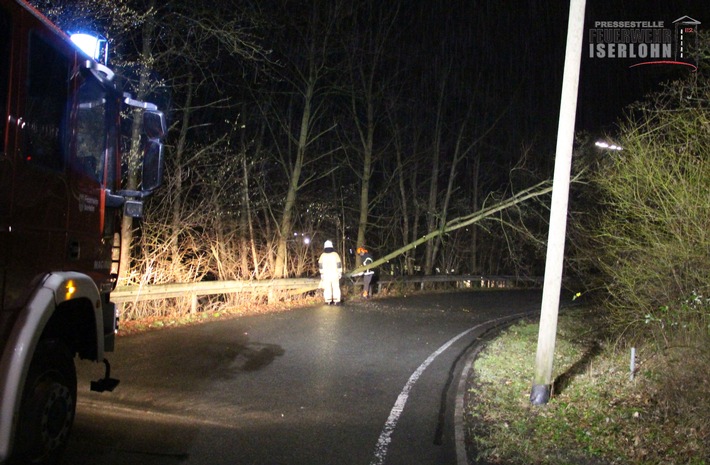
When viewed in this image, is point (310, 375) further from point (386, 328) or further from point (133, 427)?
point (386, 328)

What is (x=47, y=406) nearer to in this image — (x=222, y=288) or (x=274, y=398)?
(x=274, y=398)

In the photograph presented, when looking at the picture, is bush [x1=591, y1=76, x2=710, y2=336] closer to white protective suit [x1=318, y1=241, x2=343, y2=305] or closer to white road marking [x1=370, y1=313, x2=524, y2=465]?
white road marking [x1=370, y1=313, x2=524, y2=465]

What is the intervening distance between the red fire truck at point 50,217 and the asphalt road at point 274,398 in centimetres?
89

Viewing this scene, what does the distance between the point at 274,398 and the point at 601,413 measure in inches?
149

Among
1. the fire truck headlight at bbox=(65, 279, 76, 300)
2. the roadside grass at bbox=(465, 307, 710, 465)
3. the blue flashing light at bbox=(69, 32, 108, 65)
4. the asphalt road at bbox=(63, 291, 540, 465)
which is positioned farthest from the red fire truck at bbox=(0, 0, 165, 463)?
the roadside grass at bbox=(465, 307, 710, 465)

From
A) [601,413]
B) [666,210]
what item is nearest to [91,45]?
[601,413]

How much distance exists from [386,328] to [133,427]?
25.6 feet

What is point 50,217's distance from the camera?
411 cm

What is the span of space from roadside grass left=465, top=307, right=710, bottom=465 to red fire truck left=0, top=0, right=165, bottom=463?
364cm

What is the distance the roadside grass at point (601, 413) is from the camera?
5359 millimetres

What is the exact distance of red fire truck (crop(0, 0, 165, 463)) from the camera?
3586 mm

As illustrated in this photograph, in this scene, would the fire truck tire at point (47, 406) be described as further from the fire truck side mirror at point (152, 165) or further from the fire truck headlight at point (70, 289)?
the fire truck side mirror at point (152, 165)

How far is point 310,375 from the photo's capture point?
8070mm

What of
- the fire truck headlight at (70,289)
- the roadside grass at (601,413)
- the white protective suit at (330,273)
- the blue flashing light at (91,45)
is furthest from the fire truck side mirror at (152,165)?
the white protective suit at (330,273)
